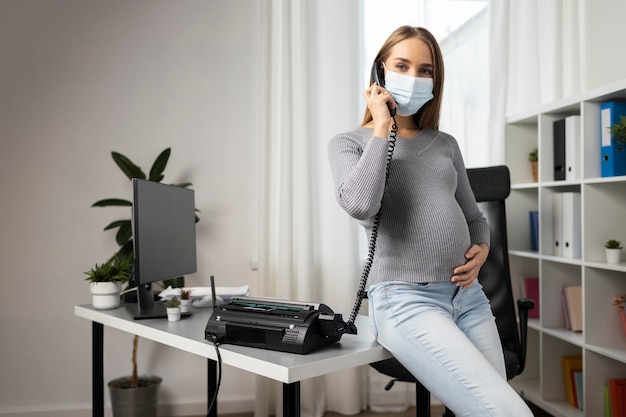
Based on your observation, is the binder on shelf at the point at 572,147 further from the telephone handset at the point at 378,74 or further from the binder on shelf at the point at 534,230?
the telephone handset at the point at 378,74

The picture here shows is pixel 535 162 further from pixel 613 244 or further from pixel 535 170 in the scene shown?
pixel 613 244

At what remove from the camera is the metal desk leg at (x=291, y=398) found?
Result: 1392mm

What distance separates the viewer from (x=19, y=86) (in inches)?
128

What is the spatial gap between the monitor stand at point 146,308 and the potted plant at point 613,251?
184 centimetres


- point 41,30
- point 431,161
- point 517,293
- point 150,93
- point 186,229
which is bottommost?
point 517,293

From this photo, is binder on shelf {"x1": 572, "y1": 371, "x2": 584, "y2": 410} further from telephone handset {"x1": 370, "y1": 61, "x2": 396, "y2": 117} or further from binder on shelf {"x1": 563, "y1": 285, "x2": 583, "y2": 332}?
telephone handset {"x1": 370, "y1": 61, "x2": 396, "y2": 117}

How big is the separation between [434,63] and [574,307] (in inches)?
72.4

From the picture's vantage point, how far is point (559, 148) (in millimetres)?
3002

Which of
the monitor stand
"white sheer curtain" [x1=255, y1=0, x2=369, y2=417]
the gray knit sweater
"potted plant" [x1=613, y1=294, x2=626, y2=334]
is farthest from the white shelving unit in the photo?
the monitor stand

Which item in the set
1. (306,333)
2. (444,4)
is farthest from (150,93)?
(306,333)

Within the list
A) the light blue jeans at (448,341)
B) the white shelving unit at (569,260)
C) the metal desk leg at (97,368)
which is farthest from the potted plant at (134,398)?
the white shelving unit at (569,260)

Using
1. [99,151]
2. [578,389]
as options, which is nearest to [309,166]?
[99,151]

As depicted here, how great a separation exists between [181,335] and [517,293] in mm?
2234

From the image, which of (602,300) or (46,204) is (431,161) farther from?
(46,204)
